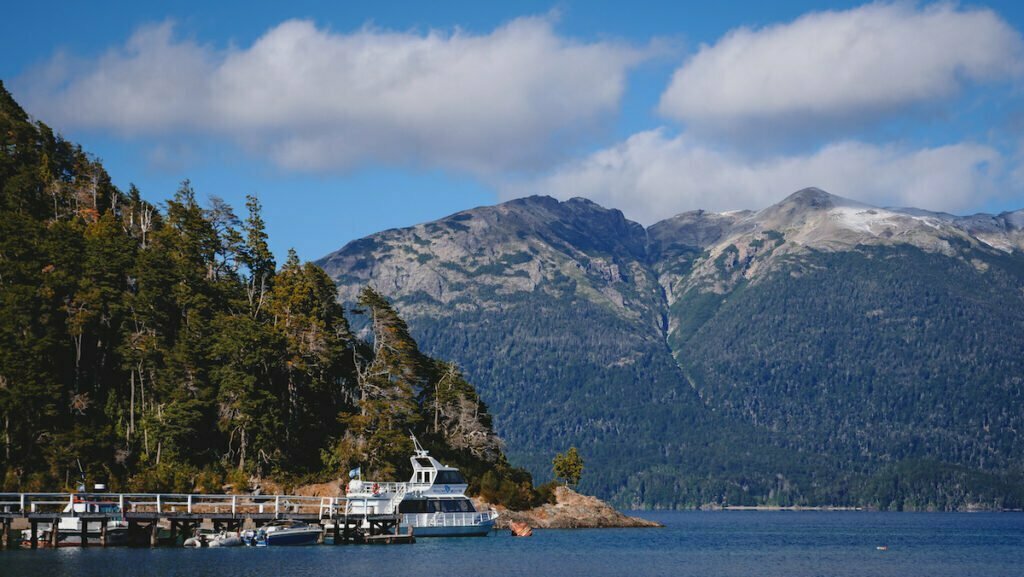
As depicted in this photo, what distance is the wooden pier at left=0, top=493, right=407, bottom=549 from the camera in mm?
96125

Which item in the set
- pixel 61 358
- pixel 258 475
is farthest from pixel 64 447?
pixel 258 475

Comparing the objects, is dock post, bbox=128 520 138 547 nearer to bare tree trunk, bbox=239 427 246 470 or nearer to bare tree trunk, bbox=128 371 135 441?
bare tree trunk, bbox=239 427 246 470

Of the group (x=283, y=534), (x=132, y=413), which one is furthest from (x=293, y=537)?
(x=132, y=413)

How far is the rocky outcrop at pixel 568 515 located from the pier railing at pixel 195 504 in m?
36.2

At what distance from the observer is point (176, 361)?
120 meters

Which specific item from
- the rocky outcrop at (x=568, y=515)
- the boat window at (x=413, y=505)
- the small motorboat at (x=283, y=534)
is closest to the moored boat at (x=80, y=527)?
the small motorboat at (x=283, y=534)

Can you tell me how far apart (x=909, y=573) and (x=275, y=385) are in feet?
204

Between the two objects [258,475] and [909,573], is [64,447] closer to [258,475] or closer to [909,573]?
[258,475]

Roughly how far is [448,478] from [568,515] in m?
44.5

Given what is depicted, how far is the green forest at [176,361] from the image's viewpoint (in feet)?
373

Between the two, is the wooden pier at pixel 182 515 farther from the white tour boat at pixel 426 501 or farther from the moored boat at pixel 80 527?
the white tour boat at pixel 426 501

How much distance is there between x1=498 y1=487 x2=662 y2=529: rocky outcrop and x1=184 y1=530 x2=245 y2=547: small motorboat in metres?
47.1

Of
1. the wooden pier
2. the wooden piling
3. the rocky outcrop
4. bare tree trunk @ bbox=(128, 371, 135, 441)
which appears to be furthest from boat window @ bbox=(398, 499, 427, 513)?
the rocky outcrop

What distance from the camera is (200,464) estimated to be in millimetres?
119250
